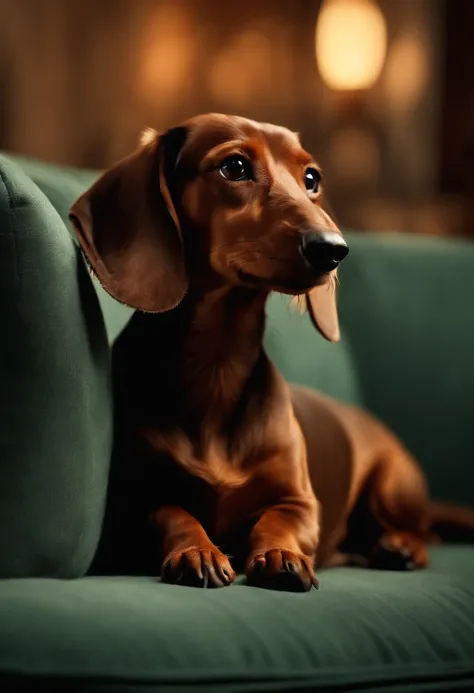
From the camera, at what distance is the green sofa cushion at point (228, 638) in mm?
892

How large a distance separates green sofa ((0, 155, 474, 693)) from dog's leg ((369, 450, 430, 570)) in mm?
115

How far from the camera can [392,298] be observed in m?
2.18

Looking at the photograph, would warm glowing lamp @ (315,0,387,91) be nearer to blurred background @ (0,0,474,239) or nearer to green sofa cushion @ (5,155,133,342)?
blurred background @ (0,0,474,239)

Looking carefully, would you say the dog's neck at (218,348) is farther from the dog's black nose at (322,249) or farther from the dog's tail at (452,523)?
the dog's tail at (452,523)

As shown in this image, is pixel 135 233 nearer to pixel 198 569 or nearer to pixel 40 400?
pixel 40 400

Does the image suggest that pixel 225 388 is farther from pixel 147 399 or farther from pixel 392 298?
pixel 392 298

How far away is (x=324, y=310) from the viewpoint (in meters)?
1.46

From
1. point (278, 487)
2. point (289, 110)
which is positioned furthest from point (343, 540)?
point (289, 110)

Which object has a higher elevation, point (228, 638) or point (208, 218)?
point (208, 218)

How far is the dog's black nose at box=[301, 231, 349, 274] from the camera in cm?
118

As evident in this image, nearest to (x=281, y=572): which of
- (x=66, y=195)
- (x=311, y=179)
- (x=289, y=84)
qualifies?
(x=311, y=179)

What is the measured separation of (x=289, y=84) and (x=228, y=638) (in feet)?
10.5

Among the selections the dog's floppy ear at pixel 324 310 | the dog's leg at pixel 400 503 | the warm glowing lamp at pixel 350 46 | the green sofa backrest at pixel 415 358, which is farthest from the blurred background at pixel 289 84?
the dog's floppy ear at pixel 324 310

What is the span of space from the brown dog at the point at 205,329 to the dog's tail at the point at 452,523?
608 mm
